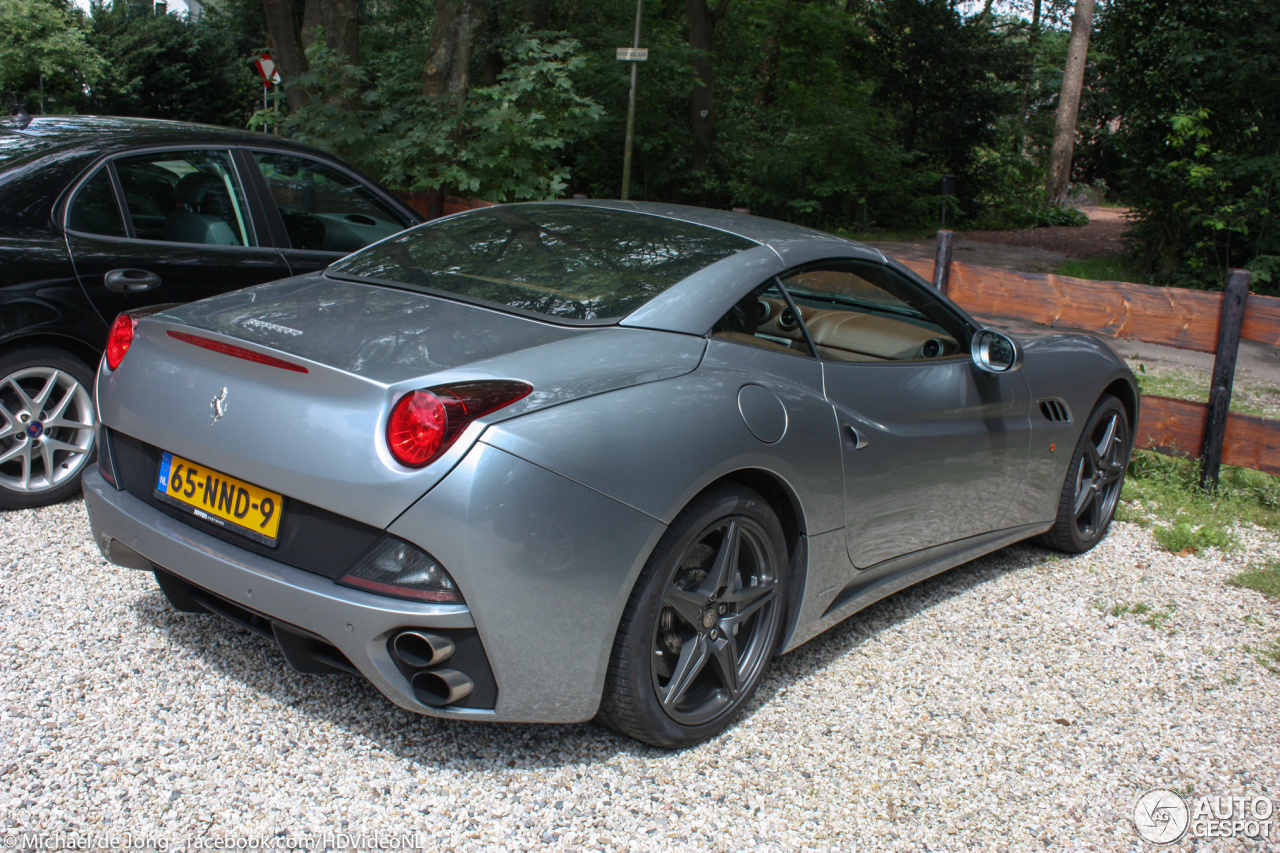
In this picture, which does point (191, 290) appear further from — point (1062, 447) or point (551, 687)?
point (1062, 447)

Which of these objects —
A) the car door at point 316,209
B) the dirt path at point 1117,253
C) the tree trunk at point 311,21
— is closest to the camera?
the car door at point 316,209

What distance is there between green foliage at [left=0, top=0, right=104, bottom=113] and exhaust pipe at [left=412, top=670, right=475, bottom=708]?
2916 centimetres

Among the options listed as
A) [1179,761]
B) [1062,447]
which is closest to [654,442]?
[1179,761]

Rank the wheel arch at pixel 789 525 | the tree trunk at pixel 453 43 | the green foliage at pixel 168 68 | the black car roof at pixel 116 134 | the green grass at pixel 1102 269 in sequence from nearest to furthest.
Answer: the wheel arch at pixel 789 525 → the black car roof at pixel 116 134 → the tree trunk at pixel 453 43 → the green grass at pixel 1102 269 → the green foliage at pixel 168 68

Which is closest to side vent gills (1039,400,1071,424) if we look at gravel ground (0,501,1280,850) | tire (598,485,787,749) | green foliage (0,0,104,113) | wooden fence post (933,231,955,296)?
gravel ground (0,501,1280,850)

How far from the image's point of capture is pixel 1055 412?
4320mm

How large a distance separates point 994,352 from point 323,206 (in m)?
3.30

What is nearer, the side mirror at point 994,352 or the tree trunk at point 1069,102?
the side mirror at point 994,352

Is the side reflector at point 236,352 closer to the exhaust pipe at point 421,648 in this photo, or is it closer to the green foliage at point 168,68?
the exhaust pipe at point 421,648

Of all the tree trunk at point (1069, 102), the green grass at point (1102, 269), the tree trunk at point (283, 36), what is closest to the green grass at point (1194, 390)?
the green grass at point (1102, 269)

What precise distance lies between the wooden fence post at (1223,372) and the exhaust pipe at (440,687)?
466cm

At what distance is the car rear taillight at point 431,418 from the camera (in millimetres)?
2293

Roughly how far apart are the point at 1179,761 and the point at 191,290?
4.20m

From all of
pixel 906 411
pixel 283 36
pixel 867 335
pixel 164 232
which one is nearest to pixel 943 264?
pixel 867 335
